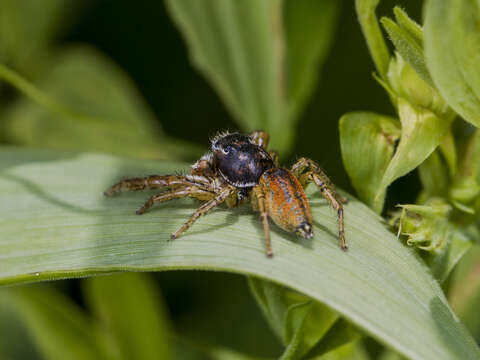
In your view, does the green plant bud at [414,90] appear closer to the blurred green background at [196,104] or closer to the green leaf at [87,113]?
the blurred green background at [196,104]

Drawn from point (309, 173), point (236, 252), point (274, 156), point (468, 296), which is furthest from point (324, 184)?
point (468, 296)

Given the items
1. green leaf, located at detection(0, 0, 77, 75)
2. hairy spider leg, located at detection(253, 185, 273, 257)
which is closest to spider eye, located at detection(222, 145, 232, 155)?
hairy spider leg, located at detection(253, 185, 273, 257)

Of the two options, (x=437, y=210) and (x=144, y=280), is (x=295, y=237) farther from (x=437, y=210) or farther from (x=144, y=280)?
(x=144, y=280)

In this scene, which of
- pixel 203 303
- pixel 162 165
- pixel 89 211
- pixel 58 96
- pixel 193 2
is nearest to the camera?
pixel 89 211

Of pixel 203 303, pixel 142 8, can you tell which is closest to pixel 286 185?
pixel 203 303

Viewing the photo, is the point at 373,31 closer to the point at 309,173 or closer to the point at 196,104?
the point at 309,173
